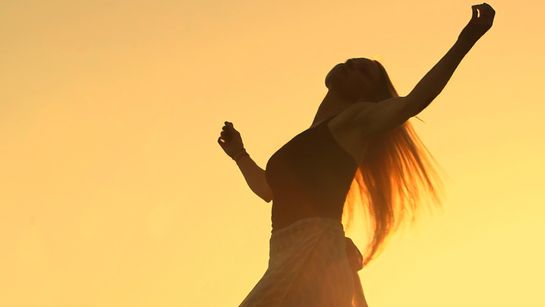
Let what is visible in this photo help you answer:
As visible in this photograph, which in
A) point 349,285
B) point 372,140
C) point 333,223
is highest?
point 372,140

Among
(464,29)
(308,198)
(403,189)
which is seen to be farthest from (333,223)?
(464,29)

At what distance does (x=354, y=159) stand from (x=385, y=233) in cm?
60

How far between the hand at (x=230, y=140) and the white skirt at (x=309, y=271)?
146 centimetres

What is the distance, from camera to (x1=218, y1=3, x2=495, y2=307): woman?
4680 millimetres

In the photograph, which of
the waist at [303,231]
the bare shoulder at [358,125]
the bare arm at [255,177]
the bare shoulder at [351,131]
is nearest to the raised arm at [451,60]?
the bare shoulder at [358,125]

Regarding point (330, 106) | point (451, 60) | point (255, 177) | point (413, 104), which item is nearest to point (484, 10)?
point (451, 60)

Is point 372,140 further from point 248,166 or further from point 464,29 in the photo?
point 248,166

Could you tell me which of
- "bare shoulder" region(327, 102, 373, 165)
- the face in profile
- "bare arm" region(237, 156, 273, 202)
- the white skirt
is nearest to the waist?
the white skirt

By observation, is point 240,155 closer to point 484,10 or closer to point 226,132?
point 226,132

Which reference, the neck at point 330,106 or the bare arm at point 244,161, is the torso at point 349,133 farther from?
the bare arm at point 244,161

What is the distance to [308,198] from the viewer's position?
4965 millimetres

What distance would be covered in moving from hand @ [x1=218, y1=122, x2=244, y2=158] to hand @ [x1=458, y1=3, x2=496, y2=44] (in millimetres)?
2282

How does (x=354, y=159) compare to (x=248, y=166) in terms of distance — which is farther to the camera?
(x=248, y=166)

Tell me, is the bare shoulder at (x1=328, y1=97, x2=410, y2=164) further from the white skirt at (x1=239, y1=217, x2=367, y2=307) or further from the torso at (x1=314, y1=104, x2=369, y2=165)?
the white skirt at (x1=239, y1=217, x2=367, y2=307)
